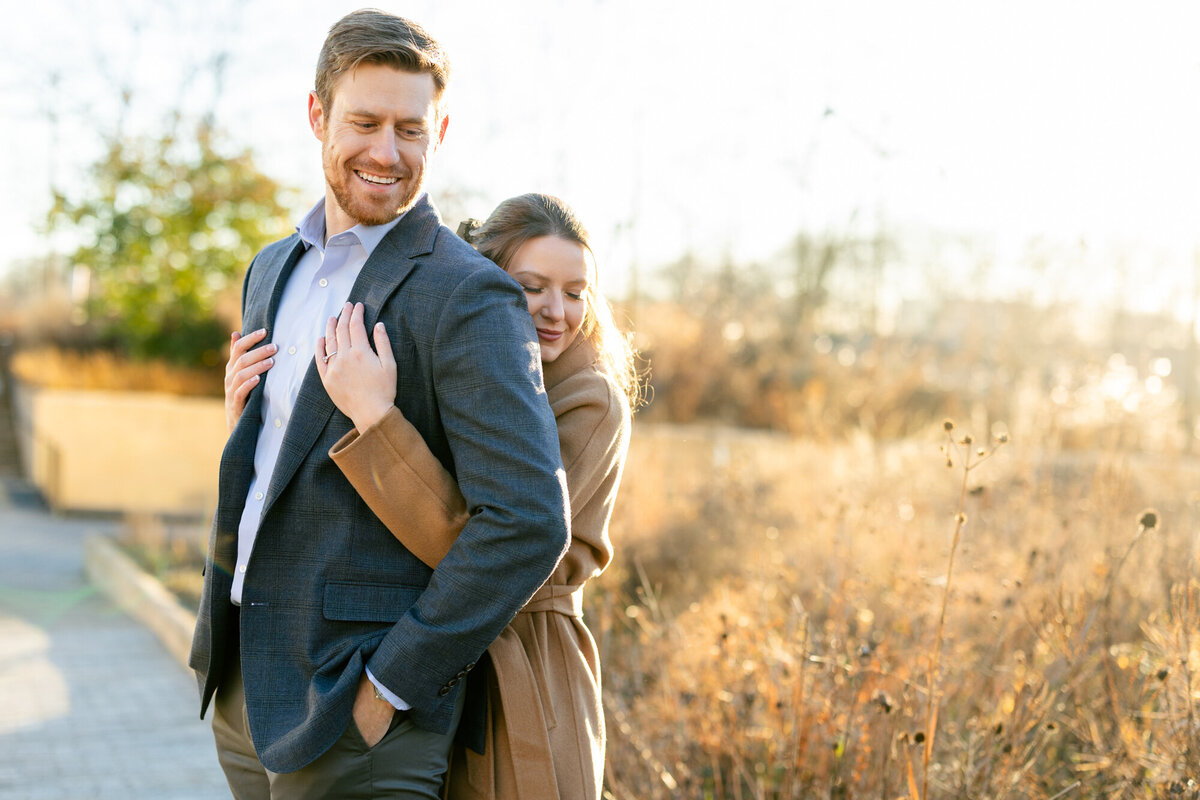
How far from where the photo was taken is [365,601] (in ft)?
6.53

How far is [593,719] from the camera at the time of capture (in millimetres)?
2279

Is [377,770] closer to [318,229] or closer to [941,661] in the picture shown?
[318,229]

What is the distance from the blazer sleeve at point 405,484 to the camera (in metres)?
1.94

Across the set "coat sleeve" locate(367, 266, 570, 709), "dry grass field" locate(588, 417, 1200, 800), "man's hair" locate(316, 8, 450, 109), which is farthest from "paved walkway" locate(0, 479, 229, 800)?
"man's hair" locate(316, 8, 450, 109)

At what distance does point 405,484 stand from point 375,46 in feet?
2.76

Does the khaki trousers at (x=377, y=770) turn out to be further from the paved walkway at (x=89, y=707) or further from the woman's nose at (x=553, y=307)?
the paved walkway at (x=89, y=707)

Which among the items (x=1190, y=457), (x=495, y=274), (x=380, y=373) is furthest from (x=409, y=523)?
(x=1190, y=457)

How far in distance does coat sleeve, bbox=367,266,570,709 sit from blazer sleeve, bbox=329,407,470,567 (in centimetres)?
5

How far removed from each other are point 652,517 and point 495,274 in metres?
5.34

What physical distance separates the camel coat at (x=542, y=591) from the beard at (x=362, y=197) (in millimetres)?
441

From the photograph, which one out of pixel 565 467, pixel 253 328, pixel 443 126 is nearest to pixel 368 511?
pixel 565 467

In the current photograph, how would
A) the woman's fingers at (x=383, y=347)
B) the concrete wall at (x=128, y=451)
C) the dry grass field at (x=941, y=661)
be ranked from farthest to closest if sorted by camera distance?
the concrete wall at (x=128, y=451)
the dry grass field at (x=941, y=661)
the woman's fingers at (x=383, y=347)

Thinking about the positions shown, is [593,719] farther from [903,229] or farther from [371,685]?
[903,229]

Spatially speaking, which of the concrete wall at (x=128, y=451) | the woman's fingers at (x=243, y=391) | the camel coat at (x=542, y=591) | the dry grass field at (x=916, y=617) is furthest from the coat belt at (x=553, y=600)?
the concrete wall at (x=128, y=451)
